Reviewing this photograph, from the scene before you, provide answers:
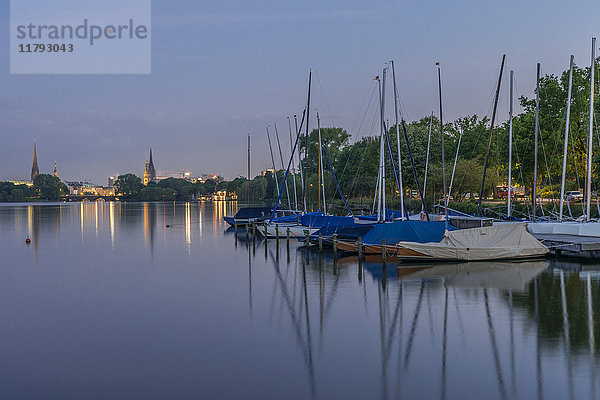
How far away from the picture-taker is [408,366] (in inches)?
522

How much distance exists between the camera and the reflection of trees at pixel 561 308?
15.2m

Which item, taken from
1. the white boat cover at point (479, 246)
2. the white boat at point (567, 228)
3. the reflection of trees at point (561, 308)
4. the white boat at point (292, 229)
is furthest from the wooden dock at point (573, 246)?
the white boat at point (292, 229)

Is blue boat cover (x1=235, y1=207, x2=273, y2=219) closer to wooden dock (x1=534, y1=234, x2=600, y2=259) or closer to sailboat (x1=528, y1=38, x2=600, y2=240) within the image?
sailboat (x1=528, y1=38, x2=600, y2=240)

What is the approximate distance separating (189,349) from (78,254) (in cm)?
2881

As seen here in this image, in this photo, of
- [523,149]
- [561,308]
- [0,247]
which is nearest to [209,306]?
[561,308]

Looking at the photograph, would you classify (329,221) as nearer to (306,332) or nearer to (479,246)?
(479,246)

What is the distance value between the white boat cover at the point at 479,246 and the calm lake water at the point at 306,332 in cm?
76

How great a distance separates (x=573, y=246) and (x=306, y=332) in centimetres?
1956

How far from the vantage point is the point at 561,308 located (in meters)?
18.8

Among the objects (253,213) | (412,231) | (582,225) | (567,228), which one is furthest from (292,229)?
(253,213)

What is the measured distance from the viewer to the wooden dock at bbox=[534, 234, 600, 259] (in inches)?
1157

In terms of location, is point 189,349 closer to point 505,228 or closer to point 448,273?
point 448,273

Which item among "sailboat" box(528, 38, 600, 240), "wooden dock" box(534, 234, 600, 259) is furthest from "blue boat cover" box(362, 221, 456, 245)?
"sailboat" box(528, 38, 600, 240)

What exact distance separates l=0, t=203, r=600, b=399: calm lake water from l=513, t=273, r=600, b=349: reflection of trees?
2.8 inches
